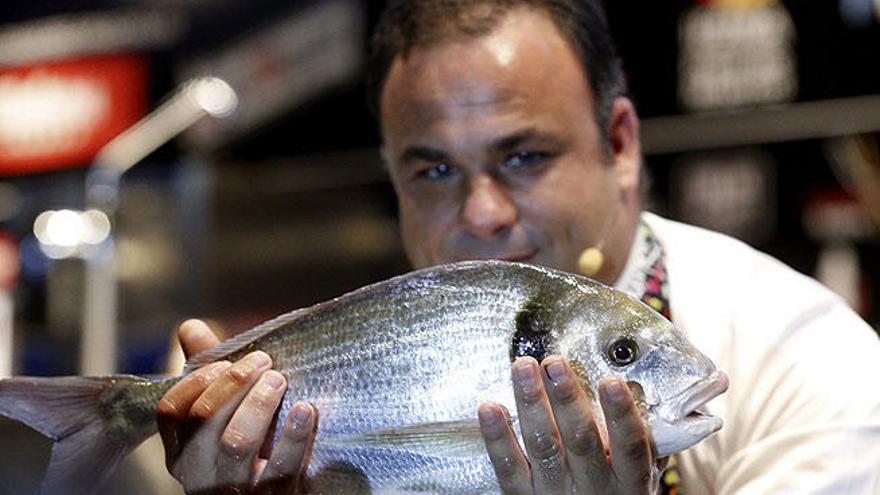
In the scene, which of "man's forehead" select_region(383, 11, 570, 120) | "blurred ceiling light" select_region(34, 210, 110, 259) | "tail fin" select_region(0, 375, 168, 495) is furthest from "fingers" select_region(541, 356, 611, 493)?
"blurred ceiling light" select_region(34, 210, 110, 259)

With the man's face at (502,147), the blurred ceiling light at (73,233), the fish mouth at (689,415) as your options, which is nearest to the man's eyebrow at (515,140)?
the man's face at (502,147)

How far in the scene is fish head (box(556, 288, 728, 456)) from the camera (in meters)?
1.55

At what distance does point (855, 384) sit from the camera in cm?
193

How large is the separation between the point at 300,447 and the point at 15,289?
478 cm

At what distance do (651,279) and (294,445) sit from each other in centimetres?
88

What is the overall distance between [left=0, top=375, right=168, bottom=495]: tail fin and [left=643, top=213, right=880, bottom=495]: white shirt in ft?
2.91

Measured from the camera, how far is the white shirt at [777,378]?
1.92m

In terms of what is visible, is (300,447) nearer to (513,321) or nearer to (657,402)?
(513,321)

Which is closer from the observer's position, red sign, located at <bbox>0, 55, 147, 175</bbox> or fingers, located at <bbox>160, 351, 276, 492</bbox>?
fingers, located at <bbox>160, 351, 276, 492</bbox>

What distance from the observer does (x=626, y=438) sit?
156cm

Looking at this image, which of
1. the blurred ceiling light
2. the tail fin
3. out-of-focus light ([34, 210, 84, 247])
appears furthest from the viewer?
out-of-focus light ([34, 210, 84, 247])

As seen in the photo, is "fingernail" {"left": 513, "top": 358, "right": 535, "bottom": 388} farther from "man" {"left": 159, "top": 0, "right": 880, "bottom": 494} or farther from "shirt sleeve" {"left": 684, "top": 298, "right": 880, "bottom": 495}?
"shirt sleeve" {"left": 684, "top": 298, "right": 880, "bottom": 495}

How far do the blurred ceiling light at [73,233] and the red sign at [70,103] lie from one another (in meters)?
0.84

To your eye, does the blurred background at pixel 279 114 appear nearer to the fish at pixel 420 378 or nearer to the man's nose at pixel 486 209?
the man's nose at pixel 486 209
